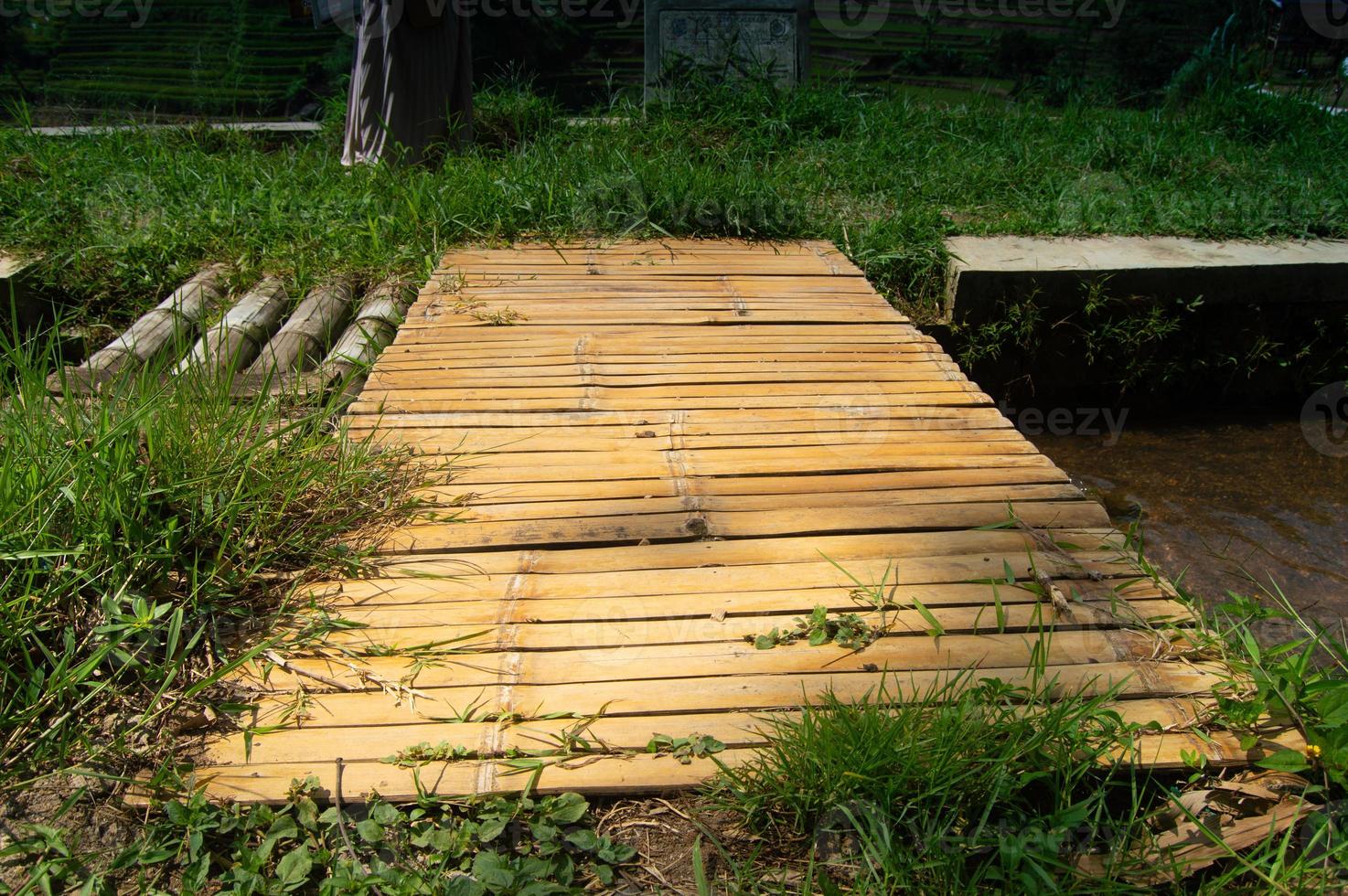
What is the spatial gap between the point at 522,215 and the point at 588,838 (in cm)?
293

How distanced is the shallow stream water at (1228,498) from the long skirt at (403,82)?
303cm

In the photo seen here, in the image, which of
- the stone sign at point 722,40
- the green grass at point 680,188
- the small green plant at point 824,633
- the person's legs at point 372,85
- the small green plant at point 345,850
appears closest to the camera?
the small green plant at point 345,850

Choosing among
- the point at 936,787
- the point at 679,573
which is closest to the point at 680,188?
the point at 679,573

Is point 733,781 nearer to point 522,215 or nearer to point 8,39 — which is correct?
point 522,215

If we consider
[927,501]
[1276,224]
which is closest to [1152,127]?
[1276,224]

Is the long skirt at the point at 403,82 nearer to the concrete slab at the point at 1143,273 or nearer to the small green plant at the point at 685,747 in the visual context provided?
the concrete slab at the point at 1143,273

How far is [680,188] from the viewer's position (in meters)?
3.81

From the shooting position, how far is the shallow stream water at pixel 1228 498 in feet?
8.91

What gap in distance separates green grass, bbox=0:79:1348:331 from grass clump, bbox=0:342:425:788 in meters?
1.71

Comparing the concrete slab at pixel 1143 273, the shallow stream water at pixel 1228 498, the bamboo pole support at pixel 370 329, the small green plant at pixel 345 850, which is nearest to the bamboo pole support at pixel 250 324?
the bamboo pole support at pixel 370 329

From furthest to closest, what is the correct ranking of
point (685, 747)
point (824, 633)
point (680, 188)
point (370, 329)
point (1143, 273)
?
point (680, 188) < point (1143, 273) < point (370, 329) < point (824, 633) < point (685, 747)

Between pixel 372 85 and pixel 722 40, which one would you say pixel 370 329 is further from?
pixel 722 40

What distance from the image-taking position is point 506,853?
49.3 inches

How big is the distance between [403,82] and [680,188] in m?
1.58
